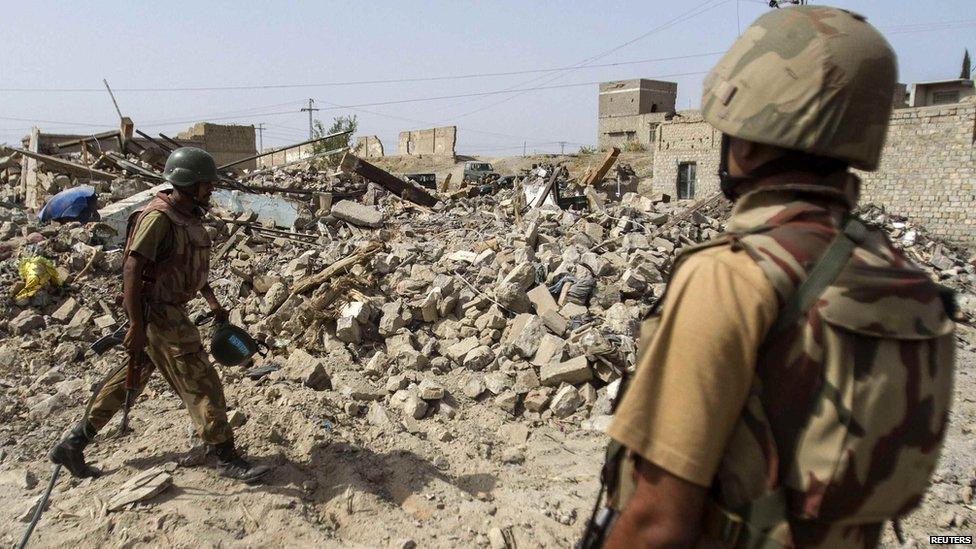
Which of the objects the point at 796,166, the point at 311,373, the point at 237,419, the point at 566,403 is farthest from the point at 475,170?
the point at 796,166

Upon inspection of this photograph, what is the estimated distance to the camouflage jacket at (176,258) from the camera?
3240mm

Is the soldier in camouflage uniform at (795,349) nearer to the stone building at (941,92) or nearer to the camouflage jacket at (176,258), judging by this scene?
the camouflage jacket at (176,258)

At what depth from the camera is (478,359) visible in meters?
5.26

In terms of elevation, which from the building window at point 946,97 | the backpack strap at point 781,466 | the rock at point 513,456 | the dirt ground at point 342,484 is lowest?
the rock at point 513,456

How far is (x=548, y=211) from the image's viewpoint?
10.3m

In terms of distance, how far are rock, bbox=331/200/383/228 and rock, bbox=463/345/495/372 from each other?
595 cm

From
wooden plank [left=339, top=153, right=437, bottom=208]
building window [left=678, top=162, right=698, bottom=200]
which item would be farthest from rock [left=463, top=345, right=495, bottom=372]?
building window [left=678, top=162, right=698, bottom=200]

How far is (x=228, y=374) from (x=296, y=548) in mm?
2611

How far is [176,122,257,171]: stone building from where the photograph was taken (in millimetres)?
22359

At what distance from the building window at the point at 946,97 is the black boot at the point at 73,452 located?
27898mm

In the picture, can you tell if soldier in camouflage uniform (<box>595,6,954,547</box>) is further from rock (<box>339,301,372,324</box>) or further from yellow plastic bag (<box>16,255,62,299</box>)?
yellow plastic bag (<box>16,255,62,299</box>)

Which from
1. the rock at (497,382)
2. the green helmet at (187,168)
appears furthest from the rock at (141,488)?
the rock at (497,382)

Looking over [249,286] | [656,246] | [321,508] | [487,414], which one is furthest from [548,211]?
[321,508]

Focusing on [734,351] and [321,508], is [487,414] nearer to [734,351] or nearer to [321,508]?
[321,508]
